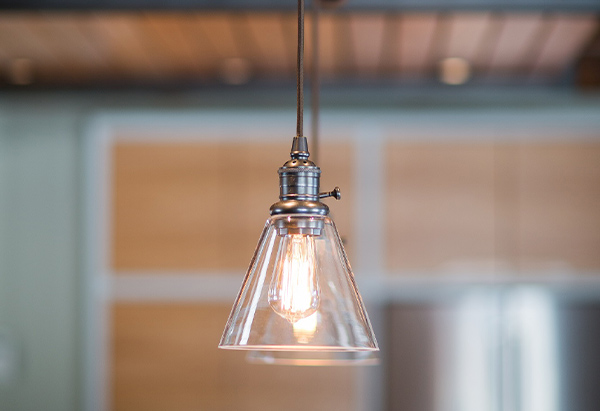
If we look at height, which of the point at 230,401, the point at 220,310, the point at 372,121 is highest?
the point at 372,121

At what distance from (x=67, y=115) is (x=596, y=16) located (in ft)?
7.81

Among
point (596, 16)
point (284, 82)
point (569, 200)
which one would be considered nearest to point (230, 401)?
point (284, 82)

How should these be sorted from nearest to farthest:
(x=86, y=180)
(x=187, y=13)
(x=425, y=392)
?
(x=187, y=13) < (x=425, y=392) < (x=86, y=180)

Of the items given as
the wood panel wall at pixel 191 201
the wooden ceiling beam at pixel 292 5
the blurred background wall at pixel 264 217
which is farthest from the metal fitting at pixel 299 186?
the wood panel wall at pixel 191 201

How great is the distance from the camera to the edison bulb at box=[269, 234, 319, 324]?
0.90 metres

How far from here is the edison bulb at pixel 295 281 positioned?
90 centimetres

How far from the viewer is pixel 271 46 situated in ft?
10.4

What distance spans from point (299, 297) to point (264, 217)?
280 centimetres

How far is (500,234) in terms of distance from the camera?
3637mm

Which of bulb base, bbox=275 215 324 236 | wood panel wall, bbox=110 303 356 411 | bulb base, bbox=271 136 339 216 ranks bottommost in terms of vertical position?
wood panel wall, bbox=110 303 356 411

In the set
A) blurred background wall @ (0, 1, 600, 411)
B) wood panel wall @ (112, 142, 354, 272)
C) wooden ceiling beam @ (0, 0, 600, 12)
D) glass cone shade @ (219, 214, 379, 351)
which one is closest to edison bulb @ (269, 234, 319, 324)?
glass cone shade @ (219, 214, 379, 351)

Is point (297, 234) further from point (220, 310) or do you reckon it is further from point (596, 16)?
point (220, 310)

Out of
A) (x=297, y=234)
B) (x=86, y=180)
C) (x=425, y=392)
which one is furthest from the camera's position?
(x=86, y=180)

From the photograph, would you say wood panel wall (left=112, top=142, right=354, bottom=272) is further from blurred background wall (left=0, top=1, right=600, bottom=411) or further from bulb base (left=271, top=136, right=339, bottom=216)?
bulb base (left=271, top=136, right=339, bottom=216)
